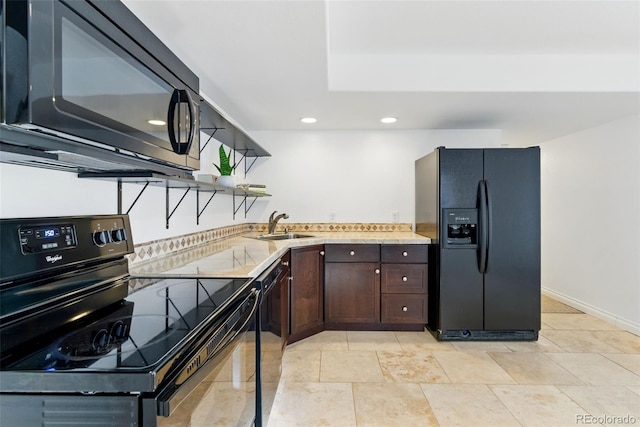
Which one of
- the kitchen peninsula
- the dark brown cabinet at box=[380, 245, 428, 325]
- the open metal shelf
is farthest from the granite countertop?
the dark brown cabinet at box=[380, 245, 428, 325]

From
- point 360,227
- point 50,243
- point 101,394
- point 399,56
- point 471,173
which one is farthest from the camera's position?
point 360,227

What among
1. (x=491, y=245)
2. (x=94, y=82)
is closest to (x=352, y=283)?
(x=491, y=245)

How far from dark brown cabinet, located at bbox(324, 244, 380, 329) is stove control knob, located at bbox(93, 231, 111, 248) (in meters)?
2.04

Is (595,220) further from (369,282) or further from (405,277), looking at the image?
(369,282)

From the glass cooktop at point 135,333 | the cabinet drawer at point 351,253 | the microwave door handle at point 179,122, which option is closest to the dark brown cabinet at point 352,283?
the cabinet drawer at point 351,253

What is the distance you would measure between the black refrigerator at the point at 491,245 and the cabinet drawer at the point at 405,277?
0.59 ft

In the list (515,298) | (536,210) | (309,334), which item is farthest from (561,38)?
(309,334)

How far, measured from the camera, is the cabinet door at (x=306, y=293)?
9.04 feet

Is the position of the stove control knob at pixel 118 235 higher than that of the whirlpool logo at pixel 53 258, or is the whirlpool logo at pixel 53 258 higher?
the stove control knob at pixel 118 235

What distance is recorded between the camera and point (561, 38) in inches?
86.8

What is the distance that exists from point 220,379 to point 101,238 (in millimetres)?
687

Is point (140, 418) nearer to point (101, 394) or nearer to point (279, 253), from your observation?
point (101, 394)

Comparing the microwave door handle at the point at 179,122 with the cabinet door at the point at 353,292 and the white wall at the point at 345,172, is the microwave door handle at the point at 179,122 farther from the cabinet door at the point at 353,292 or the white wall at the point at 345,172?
the white wall at the point at 345,172

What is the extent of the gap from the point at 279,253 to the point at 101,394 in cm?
163
